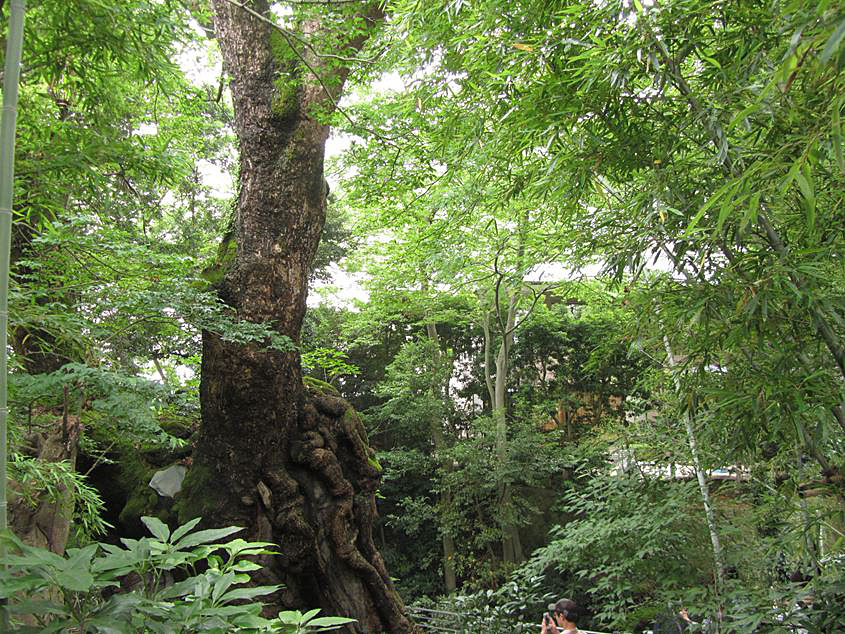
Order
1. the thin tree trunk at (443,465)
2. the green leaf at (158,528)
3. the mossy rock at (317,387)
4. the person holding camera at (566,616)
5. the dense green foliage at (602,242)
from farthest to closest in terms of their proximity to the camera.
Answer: the thin tree trunk at (443,465) < the mossy rock at (317,387) < the person holding camera at (566,616) < the dense green foliage at (602,242) < the green leaf at (158,528)

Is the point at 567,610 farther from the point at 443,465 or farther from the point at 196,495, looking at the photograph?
the point at 443,465

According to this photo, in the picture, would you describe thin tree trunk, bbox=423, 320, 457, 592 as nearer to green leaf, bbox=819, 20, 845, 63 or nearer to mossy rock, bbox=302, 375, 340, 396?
mossy rock, bbox=302, 375, 340, 396

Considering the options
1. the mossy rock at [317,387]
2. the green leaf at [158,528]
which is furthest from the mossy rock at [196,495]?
the green leaf at [158,528]

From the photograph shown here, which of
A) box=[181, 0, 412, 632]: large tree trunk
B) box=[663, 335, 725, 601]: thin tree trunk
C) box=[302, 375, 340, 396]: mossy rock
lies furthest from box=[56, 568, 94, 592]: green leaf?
box=[302, 375, 340, 396]: mossy rock

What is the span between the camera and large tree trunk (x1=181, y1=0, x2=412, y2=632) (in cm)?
Answer: 348

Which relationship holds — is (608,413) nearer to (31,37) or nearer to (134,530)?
(134,530)

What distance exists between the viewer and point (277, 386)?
11.7 ft

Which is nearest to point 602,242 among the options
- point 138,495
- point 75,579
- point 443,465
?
point 75,579

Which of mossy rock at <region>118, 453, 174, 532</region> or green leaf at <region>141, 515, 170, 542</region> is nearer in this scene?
green leaf at <region>141, 515, 170, 542</region>

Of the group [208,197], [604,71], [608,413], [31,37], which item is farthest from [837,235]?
[608,413]

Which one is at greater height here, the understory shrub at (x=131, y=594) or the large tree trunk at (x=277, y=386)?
the large tree trunk at (x=277, y=386)

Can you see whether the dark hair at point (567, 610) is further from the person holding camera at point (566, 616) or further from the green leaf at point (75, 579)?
the green leaf at point (75, 579)

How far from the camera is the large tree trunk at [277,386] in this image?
11.4 feet

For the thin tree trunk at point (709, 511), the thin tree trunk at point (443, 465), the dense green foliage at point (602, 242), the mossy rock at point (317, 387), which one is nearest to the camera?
the dense green foliage at point (602, 242)
